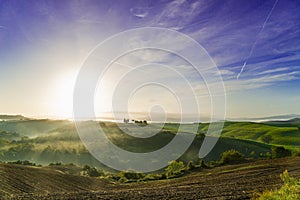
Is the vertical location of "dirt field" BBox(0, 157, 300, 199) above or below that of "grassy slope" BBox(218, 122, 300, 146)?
below

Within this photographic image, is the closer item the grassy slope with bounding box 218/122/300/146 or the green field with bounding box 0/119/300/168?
the green field with bounding box 0/119/300/168

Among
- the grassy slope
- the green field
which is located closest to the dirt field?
the green field

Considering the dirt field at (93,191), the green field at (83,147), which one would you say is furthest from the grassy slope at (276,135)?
the dirt field at (93,191)

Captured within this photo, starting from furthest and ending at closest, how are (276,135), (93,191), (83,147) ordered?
(276,135)
(83,147)
(93,191)

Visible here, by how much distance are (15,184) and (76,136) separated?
65.5m

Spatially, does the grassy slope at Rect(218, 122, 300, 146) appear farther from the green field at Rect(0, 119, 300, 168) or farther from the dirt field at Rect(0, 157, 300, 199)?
the dirt field at Rect(0, 157, 300, 199)

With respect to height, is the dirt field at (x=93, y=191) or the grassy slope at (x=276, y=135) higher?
the grassy slope at (x=276, y=135)

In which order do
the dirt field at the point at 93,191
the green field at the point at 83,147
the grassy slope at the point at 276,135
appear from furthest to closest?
the grassy slope at the point at 276,135 < the green field at the point at 83,147 < the dirt field at the point at 93,191

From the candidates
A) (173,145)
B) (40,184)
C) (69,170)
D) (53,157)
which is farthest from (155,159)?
(40,184)

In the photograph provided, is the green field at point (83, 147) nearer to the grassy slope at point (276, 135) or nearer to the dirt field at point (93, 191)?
the grassy slope at point (276, 135)

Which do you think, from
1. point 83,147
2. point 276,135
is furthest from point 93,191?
point 276,135

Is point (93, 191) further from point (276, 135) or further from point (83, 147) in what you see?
point (276, 135)

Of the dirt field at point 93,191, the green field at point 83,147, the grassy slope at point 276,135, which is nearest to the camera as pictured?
the dirt field at point 93,191

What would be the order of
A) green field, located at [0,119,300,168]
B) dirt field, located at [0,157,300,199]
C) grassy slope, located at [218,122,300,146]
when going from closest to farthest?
dirt field, located at [0,157,300,199] → green field, located at [0,119,300,168] → grassy slope, located at [218,122,300,146]
